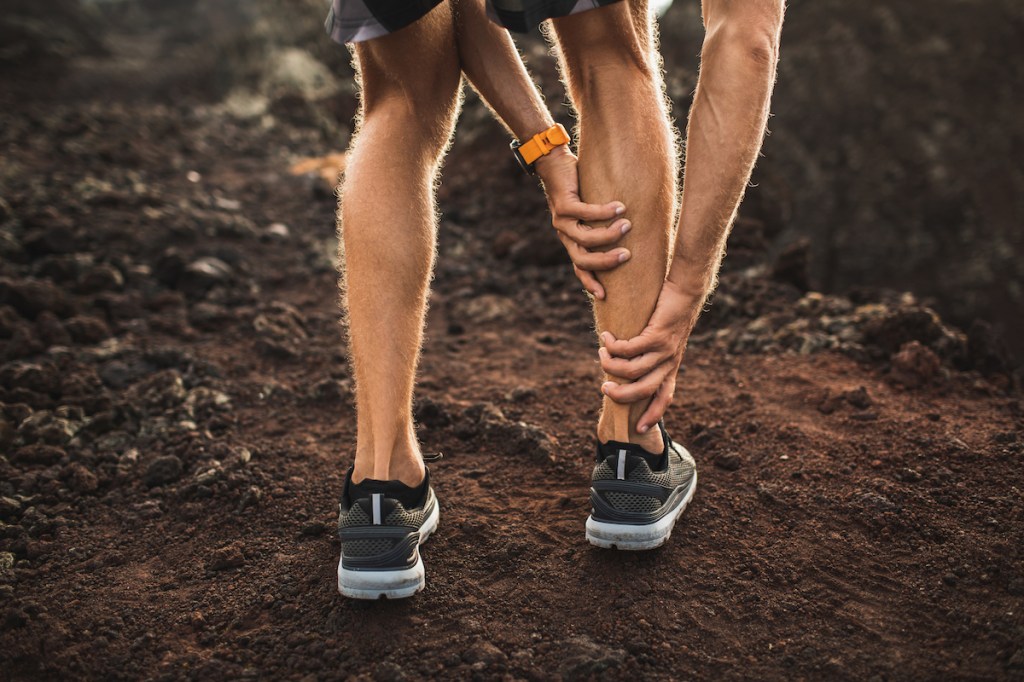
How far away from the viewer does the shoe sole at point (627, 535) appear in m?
A: 1.80

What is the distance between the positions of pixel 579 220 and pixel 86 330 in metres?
2.35

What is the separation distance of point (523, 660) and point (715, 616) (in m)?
0.42

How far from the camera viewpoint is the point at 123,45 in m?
12.5

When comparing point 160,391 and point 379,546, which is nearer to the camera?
point 379,546

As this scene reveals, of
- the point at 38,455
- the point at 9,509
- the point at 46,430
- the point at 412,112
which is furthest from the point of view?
Answer: the point at 46,430

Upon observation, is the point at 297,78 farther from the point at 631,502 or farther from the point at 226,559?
the point at 631,502

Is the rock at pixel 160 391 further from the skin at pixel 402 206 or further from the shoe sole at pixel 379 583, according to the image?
the shoe sole at pixel 379 583

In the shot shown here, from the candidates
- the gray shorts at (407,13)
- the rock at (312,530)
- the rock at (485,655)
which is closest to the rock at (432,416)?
the rock at (312,530)

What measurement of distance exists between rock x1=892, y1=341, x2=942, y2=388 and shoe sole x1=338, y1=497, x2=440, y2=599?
6.42 ft

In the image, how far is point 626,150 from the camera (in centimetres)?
175

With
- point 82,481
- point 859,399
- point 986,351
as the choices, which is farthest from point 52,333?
point 986,351

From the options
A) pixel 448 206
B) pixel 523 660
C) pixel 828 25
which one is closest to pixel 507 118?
pixel 523 660

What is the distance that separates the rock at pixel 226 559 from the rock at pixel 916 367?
88.0 inches

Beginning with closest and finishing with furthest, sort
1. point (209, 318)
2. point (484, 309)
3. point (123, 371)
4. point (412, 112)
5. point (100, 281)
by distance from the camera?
point (412, 112), point (123, 371), point (209, 318), point (100, 281), point (484, 309)
